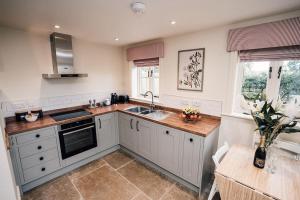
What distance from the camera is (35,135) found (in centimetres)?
205

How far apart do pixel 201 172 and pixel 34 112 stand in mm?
2762

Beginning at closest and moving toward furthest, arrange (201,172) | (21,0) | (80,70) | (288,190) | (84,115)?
1. (288,190)
2. (21,0)
3. (201,172)
4. (84,115)
5. (80,70)

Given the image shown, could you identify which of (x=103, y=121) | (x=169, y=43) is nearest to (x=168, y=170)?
(x=103, y=121)

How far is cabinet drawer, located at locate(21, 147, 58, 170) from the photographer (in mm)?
2000

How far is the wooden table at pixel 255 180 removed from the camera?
1168mm

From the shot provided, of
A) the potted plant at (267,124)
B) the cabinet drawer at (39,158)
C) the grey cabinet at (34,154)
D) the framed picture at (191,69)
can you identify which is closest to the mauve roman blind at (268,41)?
the framed picture at (191,69)

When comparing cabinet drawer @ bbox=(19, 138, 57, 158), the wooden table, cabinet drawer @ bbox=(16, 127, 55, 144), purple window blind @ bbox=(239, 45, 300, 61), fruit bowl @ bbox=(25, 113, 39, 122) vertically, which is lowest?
cabinet drawer @ bbox=(19, 138, 57, 158)

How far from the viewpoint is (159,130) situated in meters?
2.30

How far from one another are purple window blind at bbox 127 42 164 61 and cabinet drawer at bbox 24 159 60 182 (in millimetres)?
2450

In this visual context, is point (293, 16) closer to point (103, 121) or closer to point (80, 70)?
point (103, 121)

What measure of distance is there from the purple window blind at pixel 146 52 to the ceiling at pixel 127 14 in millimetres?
501

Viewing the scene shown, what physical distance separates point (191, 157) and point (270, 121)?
3.36 feet

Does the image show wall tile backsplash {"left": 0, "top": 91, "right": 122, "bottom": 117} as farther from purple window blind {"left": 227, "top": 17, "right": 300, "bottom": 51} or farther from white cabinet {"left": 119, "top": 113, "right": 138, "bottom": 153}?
purple window blind {"left": 227, "top": 17, "right": 300, "bottom": 51}

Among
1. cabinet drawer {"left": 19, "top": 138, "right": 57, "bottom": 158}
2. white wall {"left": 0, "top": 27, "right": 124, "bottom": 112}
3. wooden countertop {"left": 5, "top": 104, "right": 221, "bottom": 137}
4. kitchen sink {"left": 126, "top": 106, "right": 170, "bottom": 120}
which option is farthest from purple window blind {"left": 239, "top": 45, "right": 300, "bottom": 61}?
cabinet drawer {"left": 19, "top": 138, "right": 57, "bottom": 158}
